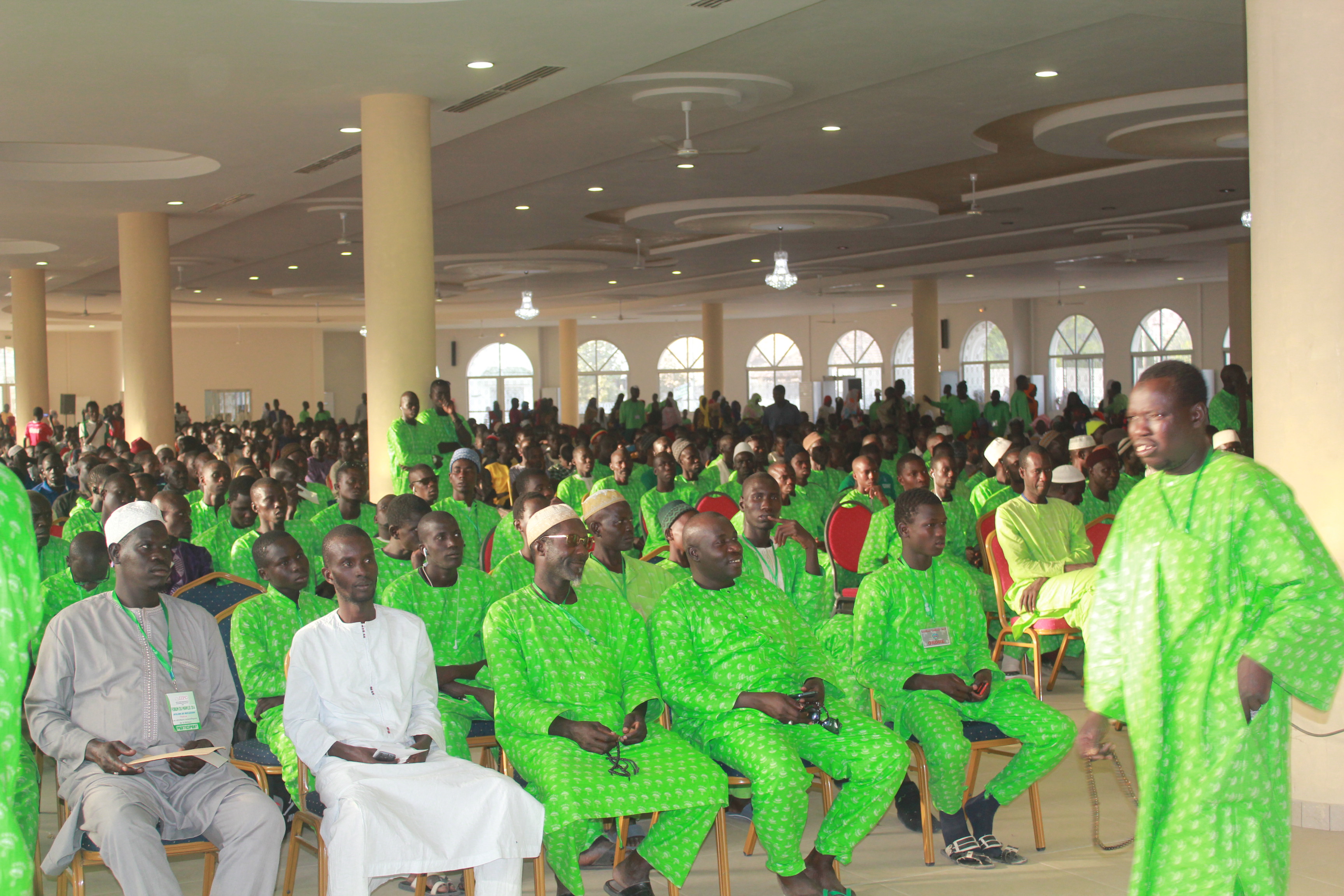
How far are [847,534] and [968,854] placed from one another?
2.95 meters

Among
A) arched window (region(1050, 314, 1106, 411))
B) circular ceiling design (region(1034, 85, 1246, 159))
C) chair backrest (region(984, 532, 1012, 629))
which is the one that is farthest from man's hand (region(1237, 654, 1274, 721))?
arched window (region(1050, 314, 1106, 411))

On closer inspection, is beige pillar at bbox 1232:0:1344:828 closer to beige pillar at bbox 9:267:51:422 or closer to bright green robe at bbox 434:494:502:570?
bright green robe at bbox 434:494:502:570

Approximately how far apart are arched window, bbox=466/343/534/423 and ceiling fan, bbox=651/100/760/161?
25.7 m

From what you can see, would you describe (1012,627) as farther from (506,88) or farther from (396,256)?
(396,256)

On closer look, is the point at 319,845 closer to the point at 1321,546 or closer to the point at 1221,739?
the point at 1221,739

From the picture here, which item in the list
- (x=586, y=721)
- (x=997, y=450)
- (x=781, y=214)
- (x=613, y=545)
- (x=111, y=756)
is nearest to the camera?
(x=111, y=756)

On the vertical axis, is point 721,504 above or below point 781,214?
below

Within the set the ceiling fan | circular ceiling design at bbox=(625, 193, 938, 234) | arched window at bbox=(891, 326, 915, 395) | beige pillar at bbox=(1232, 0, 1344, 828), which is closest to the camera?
beige pillar at bbox=(1232, 0, 1344, 828)

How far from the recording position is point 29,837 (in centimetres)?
304

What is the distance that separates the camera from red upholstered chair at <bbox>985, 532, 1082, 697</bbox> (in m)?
5.92

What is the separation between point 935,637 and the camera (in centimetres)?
442

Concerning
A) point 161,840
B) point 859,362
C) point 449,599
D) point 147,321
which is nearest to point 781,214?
point 147,321

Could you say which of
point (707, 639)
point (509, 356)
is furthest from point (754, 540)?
point (509, 356)

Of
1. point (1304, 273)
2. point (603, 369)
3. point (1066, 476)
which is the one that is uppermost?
point (603, 369)
